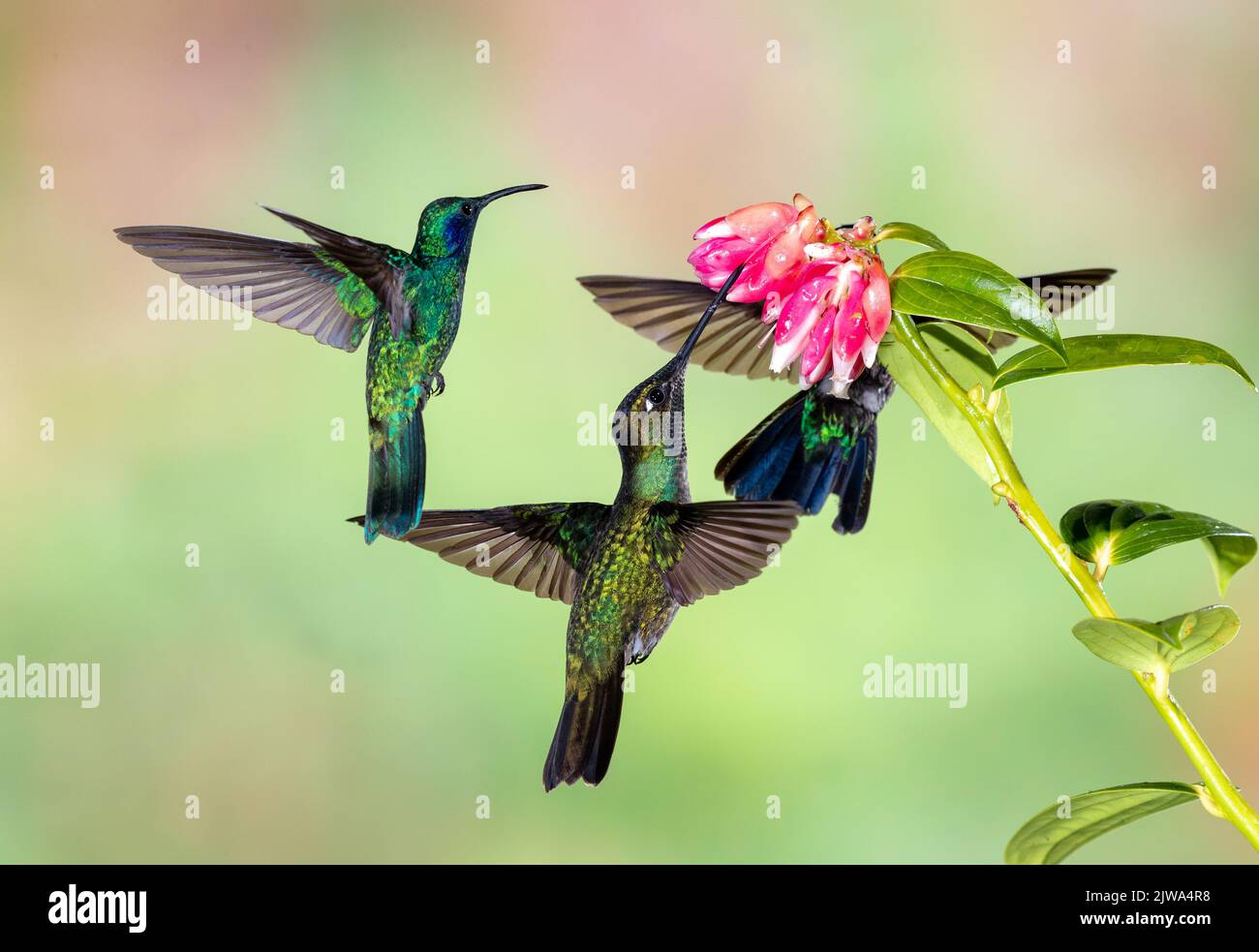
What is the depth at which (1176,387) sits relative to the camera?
2176 millimetres

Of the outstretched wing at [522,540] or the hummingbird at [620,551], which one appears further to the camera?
the outstretched wing at [522,540]

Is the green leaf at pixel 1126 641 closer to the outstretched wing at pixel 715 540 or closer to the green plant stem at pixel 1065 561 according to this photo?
the green plant stem at pixel 1065 561

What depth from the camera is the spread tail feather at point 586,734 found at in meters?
0.65

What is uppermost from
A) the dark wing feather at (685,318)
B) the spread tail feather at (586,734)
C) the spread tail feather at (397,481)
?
the dark wing feather at (685,318)

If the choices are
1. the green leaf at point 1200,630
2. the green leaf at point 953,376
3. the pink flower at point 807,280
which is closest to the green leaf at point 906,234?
the pink flower at point 807,280

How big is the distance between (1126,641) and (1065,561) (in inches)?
2.0

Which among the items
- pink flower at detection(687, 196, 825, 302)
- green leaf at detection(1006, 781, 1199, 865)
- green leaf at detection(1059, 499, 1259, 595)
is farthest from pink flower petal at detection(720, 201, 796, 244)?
green leaf at detection(1006, 781, 1199, 865)

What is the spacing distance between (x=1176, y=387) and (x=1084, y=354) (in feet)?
5.42

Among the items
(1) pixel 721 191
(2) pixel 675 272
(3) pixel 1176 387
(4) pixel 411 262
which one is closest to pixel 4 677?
(2) pixel 675 272

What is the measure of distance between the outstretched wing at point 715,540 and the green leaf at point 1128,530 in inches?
7.5

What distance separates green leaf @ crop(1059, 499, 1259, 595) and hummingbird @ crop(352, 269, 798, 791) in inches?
7.7

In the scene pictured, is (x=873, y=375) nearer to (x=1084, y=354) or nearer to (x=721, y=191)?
(x=1084, y=354)

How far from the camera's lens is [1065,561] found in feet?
2.18

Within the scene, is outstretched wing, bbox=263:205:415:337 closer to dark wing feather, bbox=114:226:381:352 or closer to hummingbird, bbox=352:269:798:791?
dark wing feather, bbox=114:226:381:352
